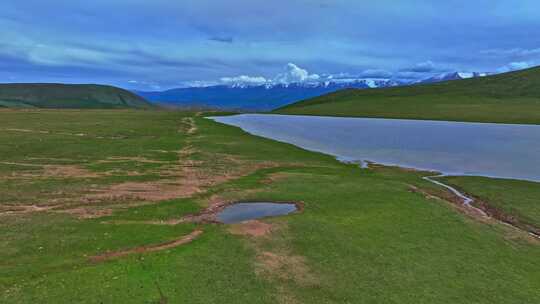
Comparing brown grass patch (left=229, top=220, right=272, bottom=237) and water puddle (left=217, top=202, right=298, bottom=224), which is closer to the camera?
brown grass patch (left=229, top=220, right=272, bottom=237)

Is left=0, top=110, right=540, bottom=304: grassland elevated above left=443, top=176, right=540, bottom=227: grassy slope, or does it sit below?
below

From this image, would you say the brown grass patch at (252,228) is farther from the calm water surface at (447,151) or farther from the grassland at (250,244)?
the calm water surface at (447,151)

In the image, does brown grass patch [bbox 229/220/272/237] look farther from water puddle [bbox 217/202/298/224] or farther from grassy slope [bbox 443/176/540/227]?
grassy slope [bbox 443/176/540/227]

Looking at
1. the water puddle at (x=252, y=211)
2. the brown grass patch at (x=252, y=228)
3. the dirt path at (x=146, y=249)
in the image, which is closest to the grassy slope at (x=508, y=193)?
the water puddle at (x=252, y=211)

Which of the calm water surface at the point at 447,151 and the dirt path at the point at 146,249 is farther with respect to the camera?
the calm water surface at the point at 447,151

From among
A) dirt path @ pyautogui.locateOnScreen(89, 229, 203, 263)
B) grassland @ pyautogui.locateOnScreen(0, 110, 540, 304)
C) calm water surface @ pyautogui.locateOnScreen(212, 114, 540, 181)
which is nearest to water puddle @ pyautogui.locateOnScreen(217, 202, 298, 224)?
grassland @ pyautogui.locateOnScreen(0, 110, 540, 304)

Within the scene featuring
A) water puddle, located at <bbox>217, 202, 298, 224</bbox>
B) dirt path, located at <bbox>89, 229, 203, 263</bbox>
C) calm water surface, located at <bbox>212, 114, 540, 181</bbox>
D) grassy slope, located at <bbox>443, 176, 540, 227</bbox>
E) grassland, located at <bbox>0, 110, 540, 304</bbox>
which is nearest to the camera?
grassland, located at <bbox>0, 110, 540, 304</bbox>

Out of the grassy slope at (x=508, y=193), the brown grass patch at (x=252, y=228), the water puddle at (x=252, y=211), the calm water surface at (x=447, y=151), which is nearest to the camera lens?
the brown grass patch at (x=252, y=228)

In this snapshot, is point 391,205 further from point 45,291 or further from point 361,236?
point 45,291
